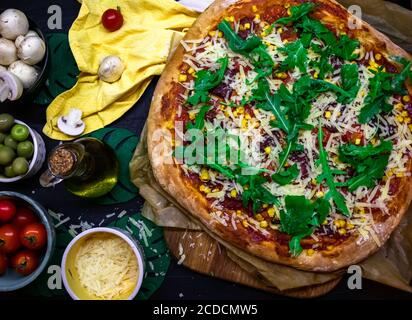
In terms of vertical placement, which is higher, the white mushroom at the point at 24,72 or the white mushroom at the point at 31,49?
the white mushroom at the point at 31,49

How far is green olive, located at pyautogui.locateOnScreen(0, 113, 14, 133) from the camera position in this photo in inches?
134

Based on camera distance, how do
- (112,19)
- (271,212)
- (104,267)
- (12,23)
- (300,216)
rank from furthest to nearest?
(112,19) < (12,23) < (104,267) < (271,212) < (300,216)

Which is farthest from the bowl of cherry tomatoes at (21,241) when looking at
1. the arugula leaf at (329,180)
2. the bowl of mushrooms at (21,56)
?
the arugula leaf at (329,180)

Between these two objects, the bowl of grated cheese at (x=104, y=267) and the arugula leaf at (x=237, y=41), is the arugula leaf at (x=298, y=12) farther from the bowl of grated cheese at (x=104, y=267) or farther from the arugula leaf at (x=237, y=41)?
the bowl of grated cheese at (x=104, y=267)

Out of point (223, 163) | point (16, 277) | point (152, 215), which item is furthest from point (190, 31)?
point (16, 277)

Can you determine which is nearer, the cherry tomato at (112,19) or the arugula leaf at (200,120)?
the arugula leaf at (200,120)

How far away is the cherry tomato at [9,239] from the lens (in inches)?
130

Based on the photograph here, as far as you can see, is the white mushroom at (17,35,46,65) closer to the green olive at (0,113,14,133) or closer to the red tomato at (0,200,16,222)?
the green olive at (0,113,14,133)

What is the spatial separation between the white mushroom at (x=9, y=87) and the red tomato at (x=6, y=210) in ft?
2.11

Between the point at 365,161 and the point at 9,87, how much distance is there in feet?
7.25

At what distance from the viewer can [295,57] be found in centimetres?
330

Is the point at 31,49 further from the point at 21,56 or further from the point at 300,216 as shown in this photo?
the point at 300,216

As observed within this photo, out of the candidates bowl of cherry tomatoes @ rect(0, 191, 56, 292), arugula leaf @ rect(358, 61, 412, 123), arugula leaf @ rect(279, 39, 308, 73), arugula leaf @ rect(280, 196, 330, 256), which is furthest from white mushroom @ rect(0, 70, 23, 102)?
arugula leaf @ rect(358, 61, 412, 123)

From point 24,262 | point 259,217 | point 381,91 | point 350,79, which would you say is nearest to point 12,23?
point 24,262
